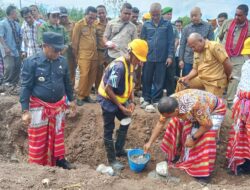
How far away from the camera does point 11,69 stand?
7.93m

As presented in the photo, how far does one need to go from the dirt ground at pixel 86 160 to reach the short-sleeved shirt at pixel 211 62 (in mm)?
1183

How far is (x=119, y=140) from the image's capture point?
518 centimetres

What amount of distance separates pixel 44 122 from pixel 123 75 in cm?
127

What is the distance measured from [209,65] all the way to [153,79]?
174 centimetres

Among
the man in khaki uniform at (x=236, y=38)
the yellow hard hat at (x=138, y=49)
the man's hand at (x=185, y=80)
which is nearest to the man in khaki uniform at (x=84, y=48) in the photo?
the man's hand at (x=185, y=80)

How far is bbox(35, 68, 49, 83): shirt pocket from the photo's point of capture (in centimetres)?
426

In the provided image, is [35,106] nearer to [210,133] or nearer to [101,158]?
[101,158]

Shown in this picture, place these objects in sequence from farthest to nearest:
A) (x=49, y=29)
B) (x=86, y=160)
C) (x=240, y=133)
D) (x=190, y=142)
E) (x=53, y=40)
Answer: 1. (x=49, y=29)
2. (x=86, y=160)
3. (x=240, y=133)
4. (x=190, y=142)
5. (x=53, y=40)

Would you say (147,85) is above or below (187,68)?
below

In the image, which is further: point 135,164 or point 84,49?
point 84,49

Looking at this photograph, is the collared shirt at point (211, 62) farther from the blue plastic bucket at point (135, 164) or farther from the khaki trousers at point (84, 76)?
the khaki trousers at point (84, 76)

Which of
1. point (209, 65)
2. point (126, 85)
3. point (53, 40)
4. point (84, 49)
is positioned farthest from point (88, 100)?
point (53, 40)

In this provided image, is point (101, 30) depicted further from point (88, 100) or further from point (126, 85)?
point (126, 85)

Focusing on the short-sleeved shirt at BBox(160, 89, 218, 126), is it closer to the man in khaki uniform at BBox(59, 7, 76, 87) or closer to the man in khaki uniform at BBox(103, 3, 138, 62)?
the man in khaki uniform at BBox(103, 3, 138, 62)
